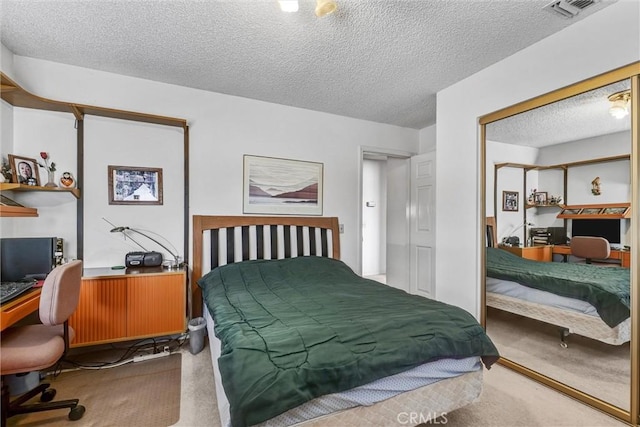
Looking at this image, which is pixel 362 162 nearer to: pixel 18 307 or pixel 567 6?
pixel 567 6

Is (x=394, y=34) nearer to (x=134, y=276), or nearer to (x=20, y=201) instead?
(x=134, y=276)

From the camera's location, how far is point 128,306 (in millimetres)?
2541

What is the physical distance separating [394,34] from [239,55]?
1.29 meters

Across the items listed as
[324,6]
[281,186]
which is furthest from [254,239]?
[324,6]

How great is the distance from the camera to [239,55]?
2525 millimetres

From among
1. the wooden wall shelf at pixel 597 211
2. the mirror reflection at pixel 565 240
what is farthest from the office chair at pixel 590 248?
the wooden wall shelf at pixel 597 211

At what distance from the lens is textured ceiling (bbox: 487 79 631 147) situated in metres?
2.02

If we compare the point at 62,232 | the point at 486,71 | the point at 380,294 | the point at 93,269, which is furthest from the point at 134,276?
the point at 486,71

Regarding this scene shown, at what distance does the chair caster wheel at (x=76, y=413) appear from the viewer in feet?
5.95

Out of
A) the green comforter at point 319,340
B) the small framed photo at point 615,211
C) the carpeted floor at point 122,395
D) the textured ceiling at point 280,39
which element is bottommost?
the carpeted floor at point 122,395

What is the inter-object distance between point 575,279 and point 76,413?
358cm

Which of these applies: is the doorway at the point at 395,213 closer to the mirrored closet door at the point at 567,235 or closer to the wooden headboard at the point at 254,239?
the wooden headboard at the point at 254,239

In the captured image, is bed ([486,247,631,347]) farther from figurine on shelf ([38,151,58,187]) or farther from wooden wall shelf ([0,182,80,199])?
figurine on shelf ([38,151,58,187])

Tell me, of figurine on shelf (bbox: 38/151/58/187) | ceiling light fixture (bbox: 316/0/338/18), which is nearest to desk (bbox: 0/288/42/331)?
figurine on shelf (bbox: 38/151/58/187)
